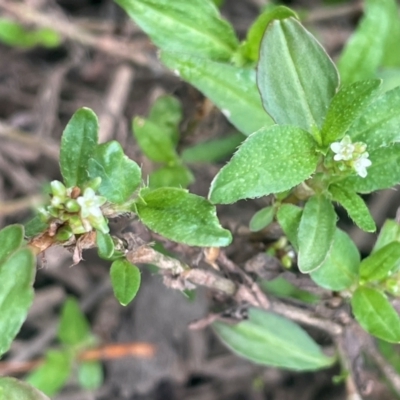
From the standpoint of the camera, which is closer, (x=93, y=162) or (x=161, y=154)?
(x=93, y=162)

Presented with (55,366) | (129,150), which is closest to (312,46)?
(129,150)

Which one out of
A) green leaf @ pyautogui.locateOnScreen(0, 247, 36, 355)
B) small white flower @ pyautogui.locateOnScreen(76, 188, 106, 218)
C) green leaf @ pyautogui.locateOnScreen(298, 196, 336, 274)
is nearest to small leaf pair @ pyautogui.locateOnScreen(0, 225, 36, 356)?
green leaf @ pyautogui.locateOnScreen(0, 247, 36, 355)

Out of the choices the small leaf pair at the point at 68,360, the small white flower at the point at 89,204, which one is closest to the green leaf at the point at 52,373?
the small leaf pair at the point at 68,360

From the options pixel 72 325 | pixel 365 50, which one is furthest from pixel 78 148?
pixel 72 325

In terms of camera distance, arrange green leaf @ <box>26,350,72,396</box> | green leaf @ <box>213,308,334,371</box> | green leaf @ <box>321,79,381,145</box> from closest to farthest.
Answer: green leaf @ <box>321,79,381,145</box> → green leaf @ <box>213,308,334,371</box> → green leaf @ <box>26,350,72,396</box>

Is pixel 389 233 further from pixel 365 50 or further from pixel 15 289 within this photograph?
pixel 15 289

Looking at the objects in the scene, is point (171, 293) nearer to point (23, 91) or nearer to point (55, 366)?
point (55, 366)

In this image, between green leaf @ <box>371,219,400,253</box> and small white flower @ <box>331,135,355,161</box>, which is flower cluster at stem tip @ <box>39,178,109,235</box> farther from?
green leaf @ <box>371,219,400,253</box>
